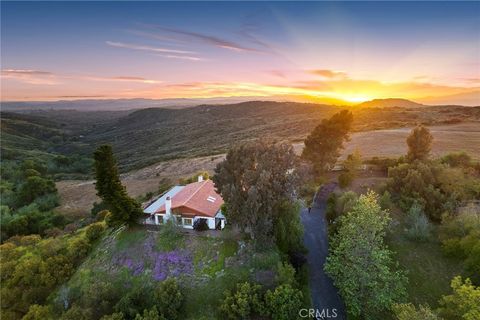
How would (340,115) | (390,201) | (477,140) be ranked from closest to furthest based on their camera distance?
(390,201), (340,115), (477,140)

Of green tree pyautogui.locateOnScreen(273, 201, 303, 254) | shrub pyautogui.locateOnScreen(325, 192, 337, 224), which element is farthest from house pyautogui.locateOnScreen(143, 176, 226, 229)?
shrub pyautogui.locateOnScreen(325, 192, 337, 224)

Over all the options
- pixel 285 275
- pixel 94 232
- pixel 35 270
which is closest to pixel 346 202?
pixel 285 275

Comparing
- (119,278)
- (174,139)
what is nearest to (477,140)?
(119,278)

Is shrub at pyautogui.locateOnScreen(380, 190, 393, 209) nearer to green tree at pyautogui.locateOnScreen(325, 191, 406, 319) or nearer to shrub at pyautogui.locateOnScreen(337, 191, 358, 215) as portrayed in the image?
shrub at pyautogui.locateOnScreen(337, 191, 358, 215)

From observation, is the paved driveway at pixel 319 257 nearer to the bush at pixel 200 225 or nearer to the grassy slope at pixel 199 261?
the grassy slope at pixel 199 261

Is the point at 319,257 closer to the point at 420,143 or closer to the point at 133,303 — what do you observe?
the point at 133,303

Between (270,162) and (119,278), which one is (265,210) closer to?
(270,162)

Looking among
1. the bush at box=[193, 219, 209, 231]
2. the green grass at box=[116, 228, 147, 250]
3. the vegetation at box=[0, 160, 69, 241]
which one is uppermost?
the bush at box=[193, 219, 209, 231]
